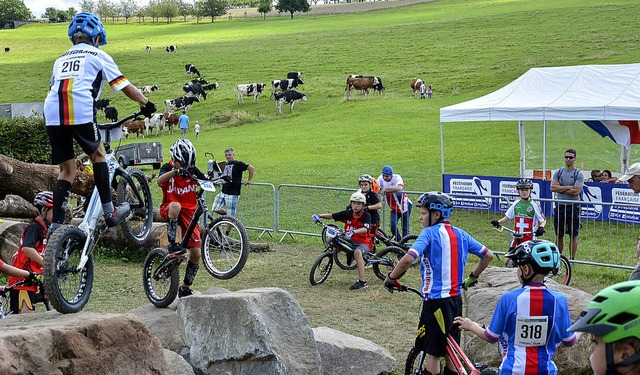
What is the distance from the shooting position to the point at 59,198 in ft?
23.3

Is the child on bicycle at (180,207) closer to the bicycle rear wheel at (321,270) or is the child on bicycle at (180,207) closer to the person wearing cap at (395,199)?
the bicycle rear wheel at (321,270)

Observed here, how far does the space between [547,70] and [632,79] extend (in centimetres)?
239

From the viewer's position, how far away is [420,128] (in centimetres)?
3966

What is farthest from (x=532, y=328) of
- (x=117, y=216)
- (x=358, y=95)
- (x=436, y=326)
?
(x=358, y=95)

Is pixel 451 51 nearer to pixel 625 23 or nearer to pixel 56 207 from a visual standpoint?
pixel 625 23

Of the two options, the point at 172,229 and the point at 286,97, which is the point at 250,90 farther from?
the point at 172,229

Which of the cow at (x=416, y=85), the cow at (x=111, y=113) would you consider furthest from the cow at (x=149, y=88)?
the cow at (x=416, y=85)

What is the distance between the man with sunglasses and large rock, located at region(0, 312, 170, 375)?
9437mm

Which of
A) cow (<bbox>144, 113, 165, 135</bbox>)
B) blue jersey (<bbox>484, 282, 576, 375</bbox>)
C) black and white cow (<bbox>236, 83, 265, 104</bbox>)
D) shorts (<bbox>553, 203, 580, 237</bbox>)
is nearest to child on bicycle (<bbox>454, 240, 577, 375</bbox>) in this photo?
blue jersey (<bbox>484, 282, 576, 375</bbox>)

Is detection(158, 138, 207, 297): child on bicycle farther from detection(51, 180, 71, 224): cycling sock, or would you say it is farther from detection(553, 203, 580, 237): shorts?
detection(553, 203, 580, 237): shorts

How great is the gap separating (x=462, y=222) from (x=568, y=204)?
365cm

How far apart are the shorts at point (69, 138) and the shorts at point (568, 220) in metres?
9.83

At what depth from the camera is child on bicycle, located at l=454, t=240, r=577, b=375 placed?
5.68 m

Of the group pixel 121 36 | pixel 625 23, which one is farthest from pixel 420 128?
pixel 121 36
